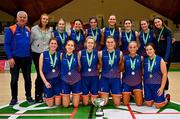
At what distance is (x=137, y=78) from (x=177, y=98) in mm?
1251

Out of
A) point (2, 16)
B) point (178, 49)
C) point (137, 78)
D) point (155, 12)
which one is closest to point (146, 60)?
point (137, 78)

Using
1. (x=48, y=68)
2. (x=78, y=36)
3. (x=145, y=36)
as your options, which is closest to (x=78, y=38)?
(x=78, y=36)

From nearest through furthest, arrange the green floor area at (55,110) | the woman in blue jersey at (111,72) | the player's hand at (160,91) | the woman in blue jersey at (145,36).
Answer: the green floor area at (55,110) < the player's hand at (160,91) < the woman in blue jersey at (111,72) < the woman in blue jersey at (145,36)

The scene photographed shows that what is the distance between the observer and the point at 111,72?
5672 millimetres

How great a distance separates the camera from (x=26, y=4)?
1702 centimetres

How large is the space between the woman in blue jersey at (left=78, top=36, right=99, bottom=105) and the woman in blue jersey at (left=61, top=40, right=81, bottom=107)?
108 millimetres

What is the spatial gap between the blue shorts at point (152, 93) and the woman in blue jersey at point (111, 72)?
479 mm

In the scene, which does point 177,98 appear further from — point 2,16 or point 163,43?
point 2,16

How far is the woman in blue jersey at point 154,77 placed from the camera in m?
5.50

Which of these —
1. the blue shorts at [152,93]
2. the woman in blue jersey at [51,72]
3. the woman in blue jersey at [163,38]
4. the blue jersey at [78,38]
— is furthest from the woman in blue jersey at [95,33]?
the blue shorts at [152,93]

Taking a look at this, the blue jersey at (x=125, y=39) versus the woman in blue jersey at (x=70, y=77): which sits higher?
the blue jersey at (x=125, y=39)

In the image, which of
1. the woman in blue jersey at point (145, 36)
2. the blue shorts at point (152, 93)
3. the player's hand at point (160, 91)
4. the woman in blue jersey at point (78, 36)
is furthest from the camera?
the woman in blue jersey at point (78, 36)

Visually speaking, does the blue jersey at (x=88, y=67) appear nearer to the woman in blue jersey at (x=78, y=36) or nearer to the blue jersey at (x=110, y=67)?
the blue jersey at (x=110, y=67)

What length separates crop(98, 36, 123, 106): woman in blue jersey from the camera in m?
5.67
